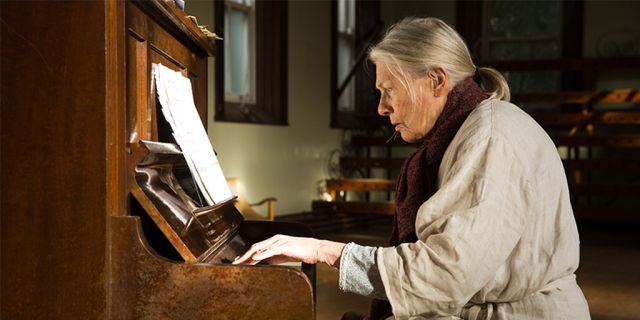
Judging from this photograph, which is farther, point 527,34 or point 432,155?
point 527,34

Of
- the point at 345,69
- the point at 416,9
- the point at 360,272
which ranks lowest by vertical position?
the point at 360,272

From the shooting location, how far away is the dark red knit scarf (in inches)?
65.4

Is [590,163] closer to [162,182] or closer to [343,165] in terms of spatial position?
[343,165]

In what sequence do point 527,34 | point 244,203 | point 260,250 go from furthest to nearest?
1. point 527,34
2. point 244,203
3. point 260,250

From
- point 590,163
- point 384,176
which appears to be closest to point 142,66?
point 590,163

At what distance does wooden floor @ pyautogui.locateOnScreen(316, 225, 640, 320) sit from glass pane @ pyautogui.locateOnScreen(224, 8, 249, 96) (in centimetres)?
164

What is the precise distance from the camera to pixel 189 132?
1768mm

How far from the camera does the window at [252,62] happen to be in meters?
6.34

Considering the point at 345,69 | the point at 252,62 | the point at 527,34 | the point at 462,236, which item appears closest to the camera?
the point at 462,236

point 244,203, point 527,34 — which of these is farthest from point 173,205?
point 527,34
